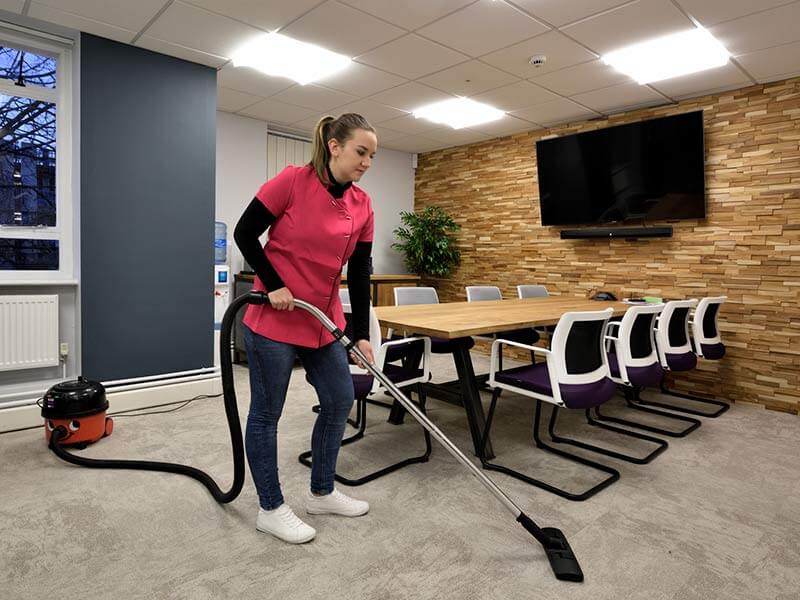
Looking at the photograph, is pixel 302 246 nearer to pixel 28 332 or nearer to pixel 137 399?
pixel 137 399

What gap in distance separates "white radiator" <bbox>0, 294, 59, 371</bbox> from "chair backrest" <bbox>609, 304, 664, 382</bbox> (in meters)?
3.36

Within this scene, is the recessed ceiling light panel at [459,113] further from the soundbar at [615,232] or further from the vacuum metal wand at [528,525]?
the vacuum metal wand at [528,525]

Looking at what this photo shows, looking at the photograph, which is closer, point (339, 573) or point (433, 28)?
point (339, 573)

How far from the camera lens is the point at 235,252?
5.29m

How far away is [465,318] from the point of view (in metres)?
2.80

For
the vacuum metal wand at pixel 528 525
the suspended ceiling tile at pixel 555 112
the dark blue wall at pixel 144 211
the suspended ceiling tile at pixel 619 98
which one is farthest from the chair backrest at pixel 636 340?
the dark blue wall at pixel 144 211

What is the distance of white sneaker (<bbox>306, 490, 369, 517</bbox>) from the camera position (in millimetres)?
1973

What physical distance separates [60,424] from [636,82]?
443 centimetres

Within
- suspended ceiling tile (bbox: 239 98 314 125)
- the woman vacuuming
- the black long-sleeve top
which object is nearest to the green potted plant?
suspended ceiling tile (bbox: 239 98 314 125)

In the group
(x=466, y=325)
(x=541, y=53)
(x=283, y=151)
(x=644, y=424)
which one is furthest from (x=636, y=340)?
(x=283, y=151)

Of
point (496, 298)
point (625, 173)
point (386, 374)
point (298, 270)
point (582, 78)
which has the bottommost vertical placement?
point (386, 374)

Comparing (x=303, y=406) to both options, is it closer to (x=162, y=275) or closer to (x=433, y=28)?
(x=162, y=275)

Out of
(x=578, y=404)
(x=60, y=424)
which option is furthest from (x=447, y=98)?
(x=60, y=424)

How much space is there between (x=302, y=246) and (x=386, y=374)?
1078mm
